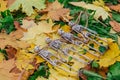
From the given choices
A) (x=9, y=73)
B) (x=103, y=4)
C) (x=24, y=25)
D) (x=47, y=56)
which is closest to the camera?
(x=9, y=73)

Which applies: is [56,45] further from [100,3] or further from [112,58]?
[100,3]

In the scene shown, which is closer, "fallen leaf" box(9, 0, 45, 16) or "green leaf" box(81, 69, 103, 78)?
"green leaf" box(81, 69, 103, 78)

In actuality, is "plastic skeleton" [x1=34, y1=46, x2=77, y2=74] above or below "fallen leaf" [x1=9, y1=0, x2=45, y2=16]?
below

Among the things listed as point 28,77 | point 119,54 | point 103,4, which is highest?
point 103,4

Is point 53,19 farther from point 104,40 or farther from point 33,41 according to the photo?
point 104,40

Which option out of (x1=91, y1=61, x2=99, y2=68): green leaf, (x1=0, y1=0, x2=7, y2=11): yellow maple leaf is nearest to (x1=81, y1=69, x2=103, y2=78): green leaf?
(x1=91, y1=61, x2=99, y2=68): green leaf

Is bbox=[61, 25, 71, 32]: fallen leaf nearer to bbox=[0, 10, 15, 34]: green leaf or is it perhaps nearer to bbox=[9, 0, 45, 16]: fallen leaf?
bbox=[9, 0, 45, 16]: fallen leaf

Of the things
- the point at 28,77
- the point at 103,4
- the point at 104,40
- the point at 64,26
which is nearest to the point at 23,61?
the point at 28,77
